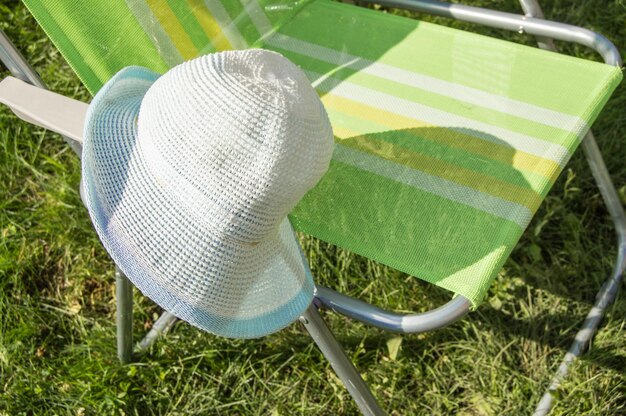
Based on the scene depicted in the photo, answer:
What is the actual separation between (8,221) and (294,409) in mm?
889

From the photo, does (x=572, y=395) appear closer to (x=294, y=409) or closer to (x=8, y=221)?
(x=294, y=409)

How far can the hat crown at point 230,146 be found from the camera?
0.88 m

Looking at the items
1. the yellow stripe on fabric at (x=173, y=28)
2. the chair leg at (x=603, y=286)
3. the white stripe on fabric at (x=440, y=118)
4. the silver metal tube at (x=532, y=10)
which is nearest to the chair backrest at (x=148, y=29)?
the yellow stripe on fabric at (x=173, y=28)

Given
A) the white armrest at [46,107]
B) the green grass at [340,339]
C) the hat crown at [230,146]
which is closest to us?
the hat crown at [230,146]

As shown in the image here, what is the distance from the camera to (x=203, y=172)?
2.86 ft

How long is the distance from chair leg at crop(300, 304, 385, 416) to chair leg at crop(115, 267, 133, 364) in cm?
39

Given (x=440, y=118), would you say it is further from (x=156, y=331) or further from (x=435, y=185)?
(x=156, y=331)

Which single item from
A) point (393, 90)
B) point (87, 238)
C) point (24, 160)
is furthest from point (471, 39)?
point (24, 160)

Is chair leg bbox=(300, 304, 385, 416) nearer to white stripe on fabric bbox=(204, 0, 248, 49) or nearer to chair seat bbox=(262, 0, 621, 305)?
chair seat bbox=(262, 0, 621, 305)

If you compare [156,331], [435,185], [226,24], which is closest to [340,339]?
[156,331]

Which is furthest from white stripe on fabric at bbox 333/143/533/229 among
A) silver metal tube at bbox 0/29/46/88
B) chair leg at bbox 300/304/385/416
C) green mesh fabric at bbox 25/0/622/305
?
silver metal tube at bbox 0/29/46/88

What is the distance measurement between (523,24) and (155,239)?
2.91 ft

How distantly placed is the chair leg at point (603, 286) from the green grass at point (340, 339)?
0.02 meters

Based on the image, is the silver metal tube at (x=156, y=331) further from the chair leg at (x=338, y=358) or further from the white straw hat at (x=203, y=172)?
the white straw hat at (x=203, y=172)
